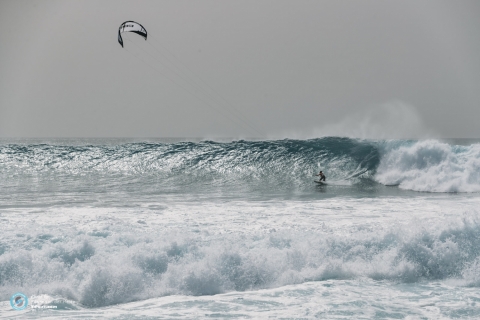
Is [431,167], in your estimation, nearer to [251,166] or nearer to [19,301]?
[251,166]

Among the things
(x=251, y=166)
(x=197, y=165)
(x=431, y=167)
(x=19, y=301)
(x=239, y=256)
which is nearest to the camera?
(x=19, y=301)

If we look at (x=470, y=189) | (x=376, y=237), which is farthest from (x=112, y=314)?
(x=470, y=189)

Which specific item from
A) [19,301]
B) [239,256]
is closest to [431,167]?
[239,256]

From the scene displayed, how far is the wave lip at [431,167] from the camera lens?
2027cm

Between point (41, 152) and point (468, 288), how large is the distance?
30.1 meters

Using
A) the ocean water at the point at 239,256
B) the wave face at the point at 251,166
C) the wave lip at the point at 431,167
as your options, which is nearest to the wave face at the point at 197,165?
the wave face at the point at 251,166

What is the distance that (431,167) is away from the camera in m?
22.3

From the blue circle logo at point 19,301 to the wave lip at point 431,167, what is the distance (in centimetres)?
1667

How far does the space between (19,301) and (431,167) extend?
19.8 metres

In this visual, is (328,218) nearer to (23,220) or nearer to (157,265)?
(157,265)

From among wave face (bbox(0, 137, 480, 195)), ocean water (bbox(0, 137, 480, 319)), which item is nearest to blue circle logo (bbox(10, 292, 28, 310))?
ocean water (bbox(0, 137, 480, 319))

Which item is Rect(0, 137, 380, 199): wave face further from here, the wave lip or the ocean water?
the ocean water

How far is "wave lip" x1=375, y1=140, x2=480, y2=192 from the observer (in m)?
20.3

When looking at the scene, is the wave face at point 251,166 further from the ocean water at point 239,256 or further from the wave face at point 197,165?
the ocean water at point 239,256
